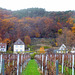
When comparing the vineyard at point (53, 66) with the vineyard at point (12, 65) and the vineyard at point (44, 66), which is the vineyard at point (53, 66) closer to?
the vineyard at point (44, 66)

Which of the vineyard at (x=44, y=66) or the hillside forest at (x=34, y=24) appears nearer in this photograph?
the vineyard at (x=44, y=66)

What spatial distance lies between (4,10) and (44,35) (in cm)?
2555

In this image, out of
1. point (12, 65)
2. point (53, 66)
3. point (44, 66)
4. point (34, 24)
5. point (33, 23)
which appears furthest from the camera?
point (33, 23)

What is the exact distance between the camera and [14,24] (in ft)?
276

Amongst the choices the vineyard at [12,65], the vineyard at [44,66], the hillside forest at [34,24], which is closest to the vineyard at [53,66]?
the vineyard at [44,66]

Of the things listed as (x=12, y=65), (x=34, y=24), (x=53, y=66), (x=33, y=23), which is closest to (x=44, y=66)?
(x=12, y=65)

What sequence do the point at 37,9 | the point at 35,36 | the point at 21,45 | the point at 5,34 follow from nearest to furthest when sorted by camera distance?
the point at 21,45 → the point at 5,34 → the point at 35,36 → the point at 37,9

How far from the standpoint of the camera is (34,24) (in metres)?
99.7

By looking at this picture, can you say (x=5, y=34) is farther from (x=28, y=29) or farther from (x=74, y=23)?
(x=74, y=23)

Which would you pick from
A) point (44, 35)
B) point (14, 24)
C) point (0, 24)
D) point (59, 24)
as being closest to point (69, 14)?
point (59, 24)

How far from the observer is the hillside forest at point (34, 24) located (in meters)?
80.1

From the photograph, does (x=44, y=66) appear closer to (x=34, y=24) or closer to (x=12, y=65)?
(x=12, y=65)

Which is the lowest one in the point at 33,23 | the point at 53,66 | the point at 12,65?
the point at 12,65

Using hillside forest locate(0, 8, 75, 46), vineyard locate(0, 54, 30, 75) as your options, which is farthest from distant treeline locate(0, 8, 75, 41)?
vineyard locate(0, 54, 30, 75)
